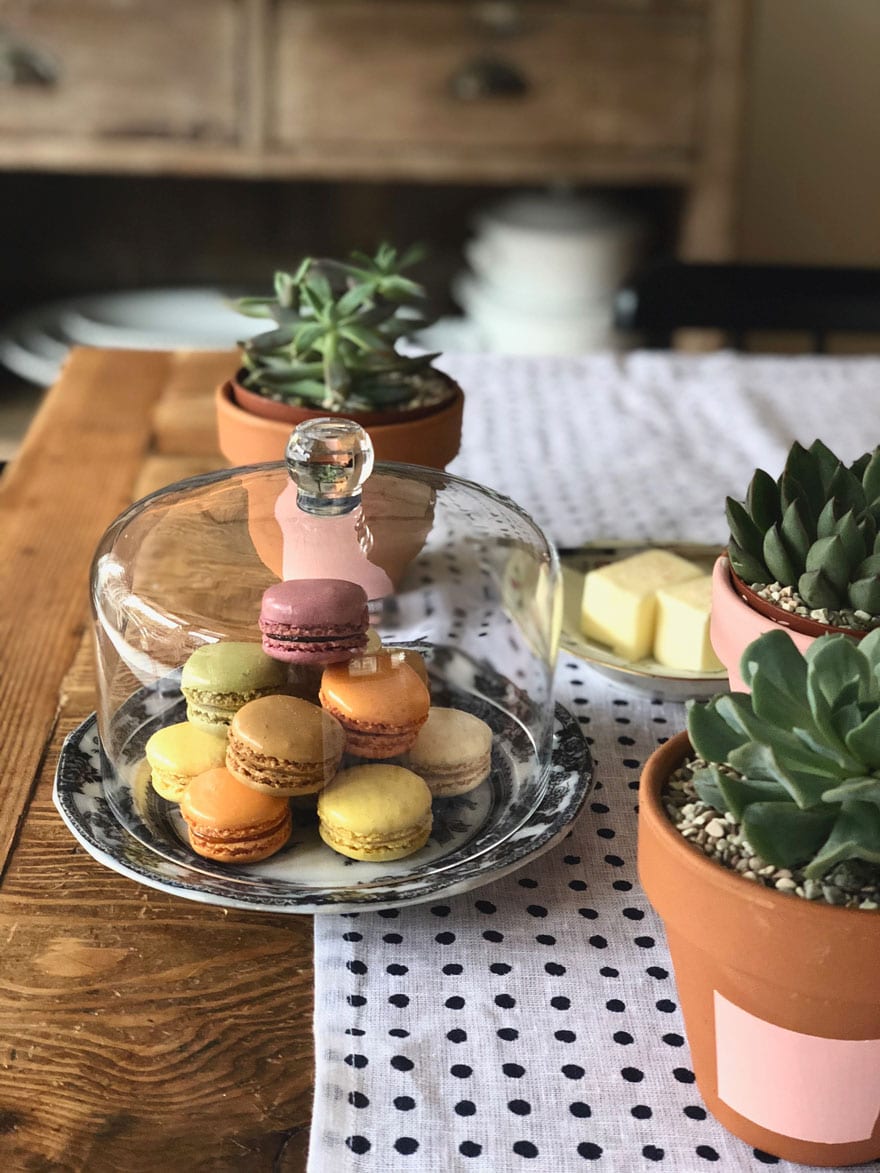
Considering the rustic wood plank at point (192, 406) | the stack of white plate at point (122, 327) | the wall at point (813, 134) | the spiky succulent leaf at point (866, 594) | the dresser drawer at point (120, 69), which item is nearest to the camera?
the spiky succulent leaf at point (866, 594)

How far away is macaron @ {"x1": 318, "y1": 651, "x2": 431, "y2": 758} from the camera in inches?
23.0

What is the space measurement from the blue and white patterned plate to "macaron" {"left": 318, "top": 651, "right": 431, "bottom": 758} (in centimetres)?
4

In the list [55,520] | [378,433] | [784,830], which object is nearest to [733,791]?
[784,830]

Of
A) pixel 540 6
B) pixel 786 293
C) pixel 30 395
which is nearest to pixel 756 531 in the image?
pixel 786 293

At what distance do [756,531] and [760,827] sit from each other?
20 cm

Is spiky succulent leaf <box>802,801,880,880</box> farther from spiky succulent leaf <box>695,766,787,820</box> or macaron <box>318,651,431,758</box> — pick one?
macaron <box>318,651,431,758</box>

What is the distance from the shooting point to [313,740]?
574 mm

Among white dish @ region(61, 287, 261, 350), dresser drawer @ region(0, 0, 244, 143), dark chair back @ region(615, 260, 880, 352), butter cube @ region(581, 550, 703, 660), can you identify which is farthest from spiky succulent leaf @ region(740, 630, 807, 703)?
dresser drawer @ region(0, 0, 244, 143)

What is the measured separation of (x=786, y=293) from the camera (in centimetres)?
144

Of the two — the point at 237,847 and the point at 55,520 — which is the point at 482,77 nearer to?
the point at 55,520

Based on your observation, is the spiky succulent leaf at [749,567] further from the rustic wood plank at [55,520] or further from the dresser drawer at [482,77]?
the dresser drawer at [482,77]

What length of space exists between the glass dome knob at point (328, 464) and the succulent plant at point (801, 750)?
266 mm

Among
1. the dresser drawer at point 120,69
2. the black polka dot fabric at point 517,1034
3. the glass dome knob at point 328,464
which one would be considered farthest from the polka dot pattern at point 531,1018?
the dresser drawer at point 120,69

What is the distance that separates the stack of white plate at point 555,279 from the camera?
2.05 m
